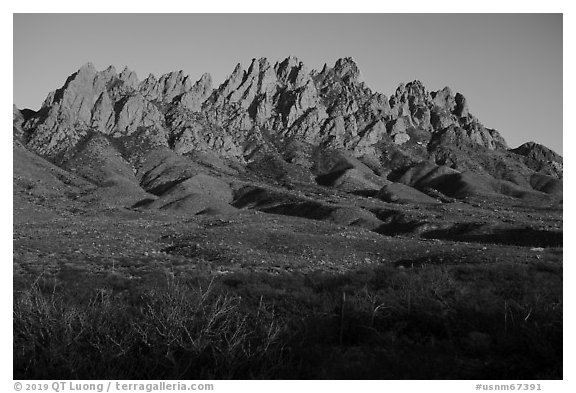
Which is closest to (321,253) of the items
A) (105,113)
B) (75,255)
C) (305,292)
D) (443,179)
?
(75,255)

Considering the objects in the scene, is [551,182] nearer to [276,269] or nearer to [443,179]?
[443,179]

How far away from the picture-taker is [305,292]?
15.5 meters

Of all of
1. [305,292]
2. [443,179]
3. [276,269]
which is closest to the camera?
[305,292]

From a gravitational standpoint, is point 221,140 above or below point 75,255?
above
